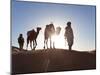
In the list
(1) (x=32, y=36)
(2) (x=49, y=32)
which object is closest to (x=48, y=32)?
(2) (x=49, y=32)

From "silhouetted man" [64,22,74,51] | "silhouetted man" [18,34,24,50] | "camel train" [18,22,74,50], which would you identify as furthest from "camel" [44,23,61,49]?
"silhouetted man" [18,34,24,50]

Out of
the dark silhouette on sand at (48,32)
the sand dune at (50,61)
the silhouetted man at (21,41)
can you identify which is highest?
the dark silhouette on sand at (48,32)

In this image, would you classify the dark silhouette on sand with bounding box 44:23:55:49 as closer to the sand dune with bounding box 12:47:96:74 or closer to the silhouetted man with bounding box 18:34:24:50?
the sand dune with bounding box 12:47:96:74

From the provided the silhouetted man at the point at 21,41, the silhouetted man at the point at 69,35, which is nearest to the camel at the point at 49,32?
the silhouetted man at the point at 69,35

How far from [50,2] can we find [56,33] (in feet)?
1.08

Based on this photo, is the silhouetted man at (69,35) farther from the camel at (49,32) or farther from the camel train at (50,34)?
the camel at (49,32)

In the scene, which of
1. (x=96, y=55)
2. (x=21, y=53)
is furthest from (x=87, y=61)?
(x=21, y=53)

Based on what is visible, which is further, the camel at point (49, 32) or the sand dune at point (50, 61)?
the camel at point (49, 32)

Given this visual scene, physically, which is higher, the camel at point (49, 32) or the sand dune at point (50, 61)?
the camel at point (49, 32)

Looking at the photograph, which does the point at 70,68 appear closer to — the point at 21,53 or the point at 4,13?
the point at 21,53

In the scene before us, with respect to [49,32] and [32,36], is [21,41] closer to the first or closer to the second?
[32,36]

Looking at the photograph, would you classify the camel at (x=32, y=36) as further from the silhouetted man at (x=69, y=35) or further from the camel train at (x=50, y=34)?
the silhouetted man at (x=69, y=35)

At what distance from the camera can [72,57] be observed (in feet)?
7.63

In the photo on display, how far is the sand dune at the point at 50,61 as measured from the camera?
213 centimetres
